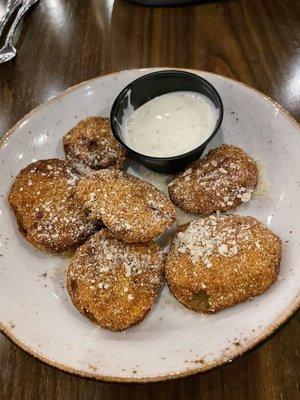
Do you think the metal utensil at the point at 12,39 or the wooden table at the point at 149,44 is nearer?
the wooden table at the point at 149,44

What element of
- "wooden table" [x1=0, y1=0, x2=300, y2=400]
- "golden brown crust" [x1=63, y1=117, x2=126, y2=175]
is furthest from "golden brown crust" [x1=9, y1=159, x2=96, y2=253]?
"wooden table" [x1=0, y1=0, x2=300, y2=400]

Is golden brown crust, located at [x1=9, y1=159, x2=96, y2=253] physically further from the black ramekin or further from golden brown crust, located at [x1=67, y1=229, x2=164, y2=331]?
the black ramekin

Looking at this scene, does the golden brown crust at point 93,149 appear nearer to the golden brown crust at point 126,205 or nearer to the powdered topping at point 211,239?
the golden brown crust at point 126,205

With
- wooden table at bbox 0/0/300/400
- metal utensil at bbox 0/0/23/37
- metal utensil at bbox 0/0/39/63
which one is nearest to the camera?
wooden table at bbox 0/0/300/400

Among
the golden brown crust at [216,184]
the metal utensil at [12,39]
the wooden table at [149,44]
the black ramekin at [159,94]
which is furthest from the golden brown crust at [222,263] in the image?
the metal utensil at [12,39]

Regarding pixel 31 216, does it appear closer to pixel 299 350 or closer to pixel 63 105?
pixel 63 105
